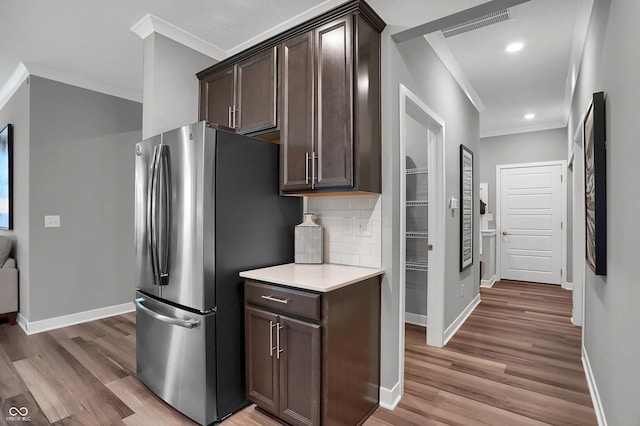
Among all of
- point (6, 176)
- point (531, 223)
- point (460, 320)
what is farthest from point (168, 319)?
point (531, 223)

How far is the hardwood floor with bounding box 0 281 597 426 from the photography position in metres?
2.05

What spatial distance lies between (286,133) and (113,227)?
9.93 feet

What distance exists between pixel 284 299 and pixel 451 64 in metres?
3.08

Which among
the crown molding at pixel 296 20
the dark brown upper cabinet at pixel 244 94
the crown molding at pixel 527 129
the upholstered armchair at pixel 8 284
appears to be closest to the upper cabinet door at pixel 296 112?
A: the dark brown upper cabinet at pixel 244 94

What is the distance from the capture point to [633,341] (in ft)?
4.33

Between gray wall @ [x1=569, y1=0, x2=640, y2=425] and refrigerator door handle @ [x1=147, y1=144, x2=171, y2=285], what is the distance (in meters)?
2.39

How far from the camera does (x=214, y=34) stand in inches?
112

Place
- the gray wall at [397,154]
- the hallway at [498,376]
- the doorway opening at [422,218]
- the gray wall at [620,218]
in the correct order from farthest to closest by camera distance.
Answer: the doorway opening at [422,218] → the gray wall at [397,154] → the hallway at [498,376] → the gray wall at [620,218]

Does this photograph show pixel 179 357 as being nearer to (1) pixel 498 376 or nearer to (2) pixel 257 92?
(2) pixel 257 92

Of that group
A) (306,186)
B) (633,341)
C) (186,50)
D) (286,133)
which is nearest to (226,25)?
(186,50)

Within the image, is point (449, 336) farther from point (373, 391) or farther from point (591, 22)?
point (591, 22)

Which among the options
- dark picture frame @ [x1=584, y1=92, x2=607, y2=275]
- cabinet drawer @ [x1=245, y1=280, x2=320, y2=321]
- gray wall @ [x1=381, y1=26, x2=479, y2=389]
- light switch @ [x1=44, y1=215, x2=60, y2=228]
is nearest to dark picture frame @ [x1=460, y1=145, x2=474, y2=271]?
gray wall @ [x1=381, y1=26, x2=479, y2=389]

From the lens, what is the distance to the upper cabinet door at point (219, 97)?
2.72m

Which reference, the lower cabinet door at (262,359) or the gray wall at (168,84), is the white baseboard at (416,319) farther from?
the gray wall at (168,84)
